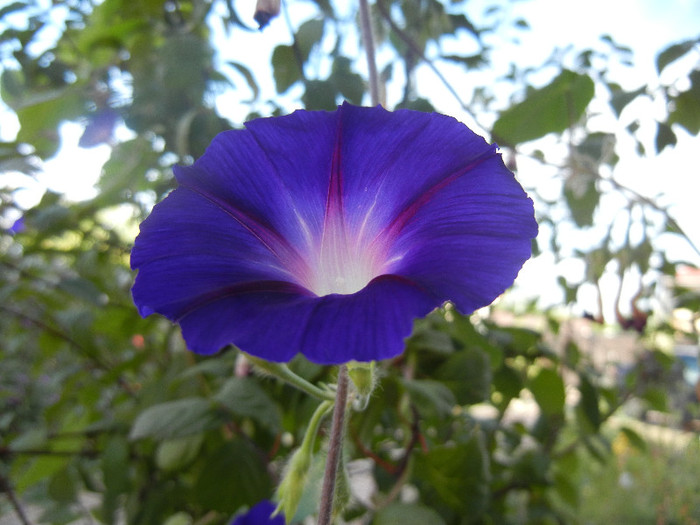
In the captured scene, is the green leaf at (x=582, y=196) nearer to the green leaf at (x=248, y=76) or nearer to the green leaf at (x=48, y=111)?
the green leaf at (x=248, y=76)

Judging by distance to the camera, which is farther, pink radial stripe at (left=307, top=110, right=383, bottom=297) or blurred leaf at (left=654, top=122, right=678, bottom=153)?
blurred leaf at (left=654, top=122, right=678, bottom=153)

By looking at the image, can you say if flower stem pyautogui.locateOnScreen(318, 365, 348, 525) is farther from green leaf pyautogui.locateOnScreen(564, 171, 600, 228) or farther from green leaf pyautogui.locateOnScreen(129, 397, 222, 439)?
green leaf pyautogui.locateOnScreen(564, 171, 600, 228)

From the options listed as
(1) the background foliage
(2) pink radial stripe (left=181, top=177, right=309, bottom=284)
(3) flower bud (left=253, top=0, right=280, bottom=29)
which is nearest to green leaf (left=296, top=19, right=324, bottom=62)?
(1) the background foliage

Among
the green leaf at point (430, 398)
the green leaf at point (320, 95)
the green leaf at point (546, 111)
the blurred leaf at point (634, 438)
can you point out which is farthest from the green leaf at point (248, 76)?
the blurred leaf at point (634, 438)

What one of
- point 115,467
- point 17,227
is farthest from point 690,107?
point 17,227

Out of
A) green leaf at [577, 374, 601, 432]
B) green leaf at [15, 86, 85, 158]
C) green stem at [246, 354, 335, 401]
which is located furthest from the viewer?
green leaf at [577, 374, 601, 432]

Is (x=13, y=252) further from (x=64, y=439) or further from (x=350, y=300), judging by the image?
(x=350, y=300)
